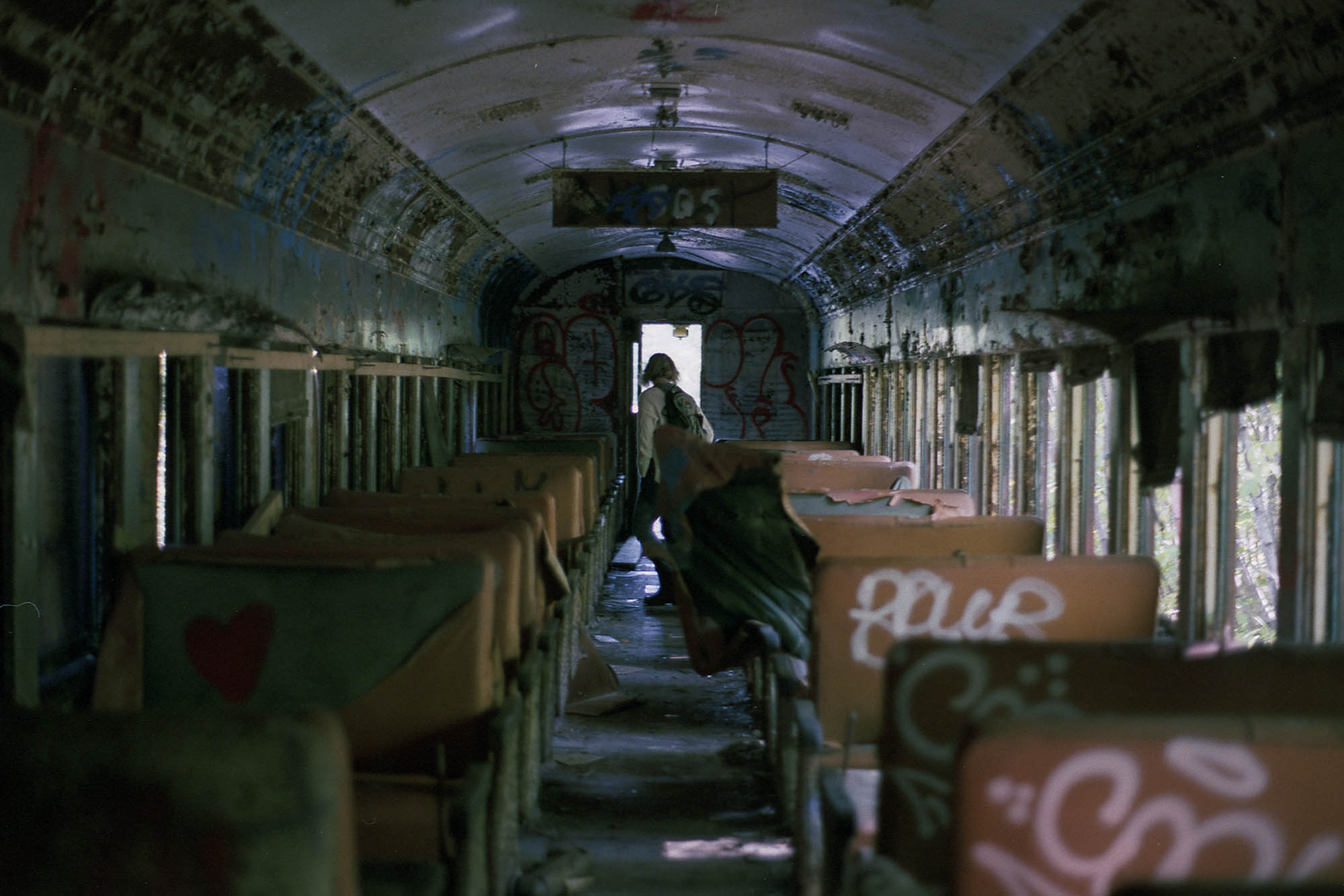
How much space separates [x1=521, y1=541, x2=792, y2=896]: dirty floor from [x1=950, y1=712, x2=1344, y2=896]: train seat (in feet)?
7.75

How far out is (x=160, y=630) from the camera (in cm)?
362

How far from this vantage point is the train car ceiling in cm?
417

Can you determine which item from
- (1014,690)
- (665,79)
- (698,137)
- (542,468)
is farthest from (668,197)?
(1014,690)

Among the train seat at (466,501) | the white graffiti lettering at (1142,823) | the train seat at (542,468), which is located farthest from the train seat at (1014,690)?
the train seat at (542,468)

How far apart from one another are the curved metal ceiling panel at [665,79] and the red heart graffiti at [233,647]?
8.10 feet

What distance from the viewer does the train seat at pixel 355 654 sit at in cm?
360

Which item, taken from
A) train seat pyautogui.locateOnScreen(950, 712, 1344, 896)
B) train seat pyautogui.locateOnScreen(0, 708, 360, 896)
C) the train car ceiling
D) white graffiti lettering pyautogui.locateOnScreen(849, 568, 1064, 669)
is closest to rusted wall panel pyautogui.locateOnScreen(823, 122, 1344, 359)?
the train car ceiling

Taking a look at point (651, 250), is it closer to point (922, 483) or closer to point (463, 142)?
point (922, 483)

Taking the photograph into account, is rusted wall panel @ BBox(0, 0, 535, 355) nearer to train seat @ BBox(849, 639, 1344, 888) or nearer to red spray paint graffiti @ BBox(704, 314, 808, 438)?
train seat @ BBox(849, 639, 1344, 888)

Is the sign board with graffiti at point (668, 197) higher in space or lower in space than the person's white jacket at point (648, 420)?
higher

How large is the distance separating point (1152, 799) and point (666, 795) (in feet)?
12.2

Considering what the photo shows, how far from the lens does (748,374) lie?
58.9 feet

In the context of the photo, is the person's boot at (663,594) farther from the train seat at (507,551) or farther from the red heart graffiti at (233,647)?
the red heart graffiti at (233,647)

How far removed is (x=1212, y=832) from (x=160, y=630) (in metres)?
2.94
